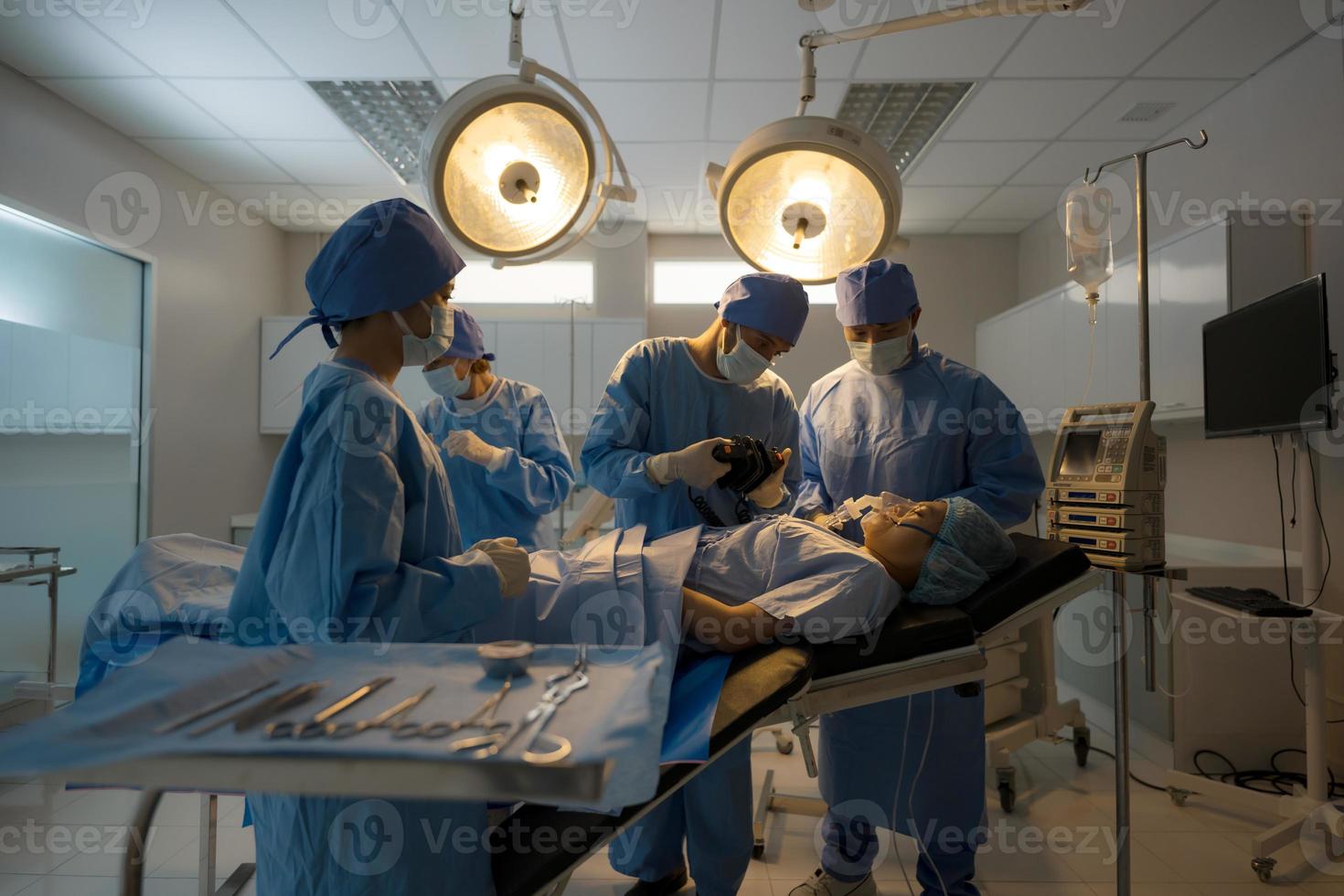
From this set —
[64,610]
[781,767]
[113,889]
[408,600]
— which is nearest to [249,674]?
[408,600]

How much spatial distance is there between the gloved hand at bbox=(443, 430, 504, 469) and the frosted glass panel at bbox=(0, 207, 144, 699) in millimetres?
2247

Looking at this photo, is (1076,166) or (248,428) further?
(248,428)

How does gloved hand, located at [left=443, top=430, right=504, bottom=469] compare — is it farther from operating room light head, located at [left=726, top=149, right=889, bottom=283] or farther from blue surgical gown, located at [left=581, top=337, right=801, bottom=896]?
operating room light head, located at [left=726, top=149, right=889, bottom=283]

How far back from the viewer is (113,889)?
2125 millimetres

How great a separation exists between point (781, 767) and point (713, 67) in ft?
10.1

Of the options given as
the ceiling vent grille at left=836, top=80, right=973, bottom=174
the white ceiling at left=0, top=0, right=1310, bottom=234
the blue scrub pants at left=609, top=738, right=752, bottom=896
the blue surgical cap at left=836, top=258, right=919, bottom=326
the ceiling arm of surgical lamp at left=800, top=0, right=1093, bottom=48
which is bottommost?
the blue scrub pants at left=609, top=738, right=752, bottom=896

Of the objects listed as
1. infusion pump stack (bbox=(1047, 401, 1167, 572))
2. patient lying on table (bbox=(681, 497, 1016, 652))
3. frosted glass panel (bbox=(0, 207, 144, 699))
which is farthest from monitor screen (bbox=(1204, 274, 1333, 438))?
frosted glass panel (bbox=(0, 207, 144, 699))

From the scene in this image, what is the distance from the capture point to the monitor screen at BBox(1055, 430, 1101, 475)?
2342 millimetres

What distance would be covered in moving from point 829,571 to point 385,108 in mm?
3373

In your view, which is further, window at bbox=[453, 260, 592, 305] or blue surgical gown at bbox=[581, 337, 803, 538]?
window at bbox=[453, 260, 592, 305]

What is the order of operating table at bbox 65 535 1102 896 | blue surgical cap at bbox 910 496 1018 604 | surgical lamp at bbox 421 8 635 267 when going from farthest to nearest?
blue surgical cap at bbox 910 496 1018 604
surgical lamp at bbox 421 8 635 267
operating table at bbox 65 535 1102 896

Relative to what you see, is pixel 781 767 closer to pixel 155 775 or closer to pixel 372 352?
pixel 372 352

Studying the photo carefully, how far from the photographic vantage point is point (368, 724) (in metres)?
0.63

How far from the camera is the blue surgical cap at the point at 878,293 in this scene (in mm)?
1956
